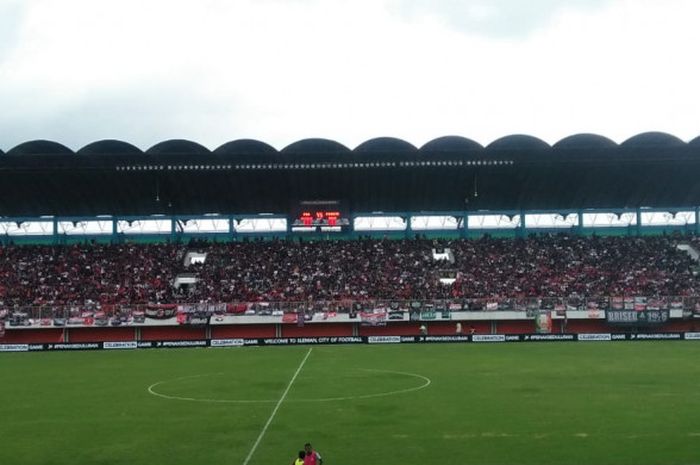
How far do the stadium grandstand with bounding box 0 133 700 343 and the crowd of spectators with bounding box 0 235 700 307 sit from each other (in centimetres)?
22

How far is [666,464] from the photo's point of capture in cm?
1758

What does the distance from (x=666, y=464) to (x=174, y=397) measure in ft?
62.0

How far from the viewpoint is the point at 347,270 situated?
69062 mm

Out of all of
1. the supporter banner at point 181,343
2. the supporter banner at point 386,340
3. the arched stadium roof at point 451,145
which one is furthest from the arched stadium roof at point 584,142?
the supporter banner at point 181,343

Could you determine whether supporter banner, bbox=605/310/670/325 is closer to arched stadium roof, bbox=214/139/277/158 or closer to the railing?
the railing

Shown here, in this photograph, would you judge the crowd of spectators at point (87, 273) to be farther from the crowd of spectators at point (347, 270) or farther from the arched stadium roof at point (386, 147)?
the arched stadium roof at point (386, 147)

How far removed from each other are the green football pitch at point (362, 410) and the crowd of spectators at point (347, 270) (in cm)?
1939

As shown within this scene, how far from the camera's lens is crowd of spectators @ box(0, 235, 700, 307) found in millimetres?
63500

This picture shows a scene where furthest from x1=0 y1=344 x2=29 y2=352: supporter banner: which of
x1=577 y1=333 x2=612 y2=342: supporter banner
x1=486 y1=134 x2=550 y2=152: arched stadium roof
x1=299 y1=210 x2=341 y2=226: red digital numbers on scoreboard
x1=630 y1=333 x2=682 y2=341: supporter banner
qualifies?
x1=630 y1=333 x2=682 y2=341: supporter banner

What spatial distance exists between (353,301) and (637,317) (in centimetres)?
2185

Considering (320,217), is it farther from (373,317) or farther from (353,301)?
(373,317)

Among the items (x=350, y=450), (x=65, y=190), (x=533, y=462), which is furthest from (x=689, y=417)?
(x=65, y=190)

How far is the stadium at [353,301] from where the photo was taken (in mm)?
22594

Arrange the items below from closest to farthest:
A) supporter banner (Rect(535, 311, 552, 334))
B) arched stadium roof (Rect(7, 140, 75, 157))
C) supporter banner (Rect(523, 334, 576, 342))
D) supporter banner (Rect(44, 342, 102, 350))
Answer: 1. supporter banner (Rect(44, 342, 102, 350))
2. supporter banner (Rect(523, 334, 576, 342))
3. supporter banner (Rect(535, 311, 552, 334))
4. arched stadium roof (Rect(7, 140, 75, 157))
